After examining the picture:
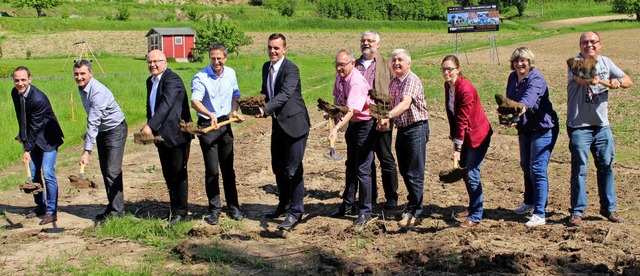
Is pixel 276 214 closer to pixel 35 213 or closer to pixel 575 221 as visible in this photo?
pixel 35 213

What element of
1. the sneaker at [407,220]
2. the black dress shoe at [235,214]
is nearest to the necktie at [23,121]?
the black dress shoe at [235,214]

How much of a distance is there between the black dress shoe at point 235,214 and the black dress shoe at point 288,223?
0.76m

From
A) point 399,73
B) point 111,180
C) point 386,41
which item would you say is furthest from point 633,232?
point 386,41

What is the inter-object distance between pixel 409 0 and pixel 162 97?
278 feet

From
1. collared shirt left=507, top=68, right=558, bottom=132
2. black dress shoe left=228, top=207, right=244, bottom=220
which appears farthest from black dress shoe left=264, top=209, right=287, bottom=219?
collared shirt left=507, top=68, right=558, bottom=132

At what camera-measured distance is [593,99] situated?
24.3 ft

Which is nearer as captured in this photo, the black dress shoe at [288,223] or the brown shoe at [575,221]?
the brown shoe at [575,221]

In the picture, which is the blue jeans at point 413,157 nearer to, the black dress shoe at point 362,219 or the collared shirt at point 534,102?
the black dress shoe at point 362,219

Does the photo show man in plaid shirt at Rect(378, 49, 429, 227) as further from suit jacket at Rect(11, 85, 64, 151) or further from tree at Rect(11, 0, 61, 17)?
tree at Rect(11, 0, 61, 17)

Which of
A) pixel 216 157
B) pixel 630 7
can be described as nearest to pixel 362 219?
pixel 216 157

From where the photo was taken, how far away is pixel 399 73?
25.1 ft

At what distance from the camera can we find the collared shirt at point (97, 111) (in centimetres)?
793

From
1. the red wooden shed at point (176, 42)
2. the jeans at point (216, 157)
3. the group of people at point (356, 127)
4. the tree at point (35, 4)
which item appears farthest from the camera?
the tree at point (35, 4)

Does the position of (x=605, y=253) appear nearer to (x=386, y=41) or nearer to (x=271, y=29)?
(x=386, y=41)
